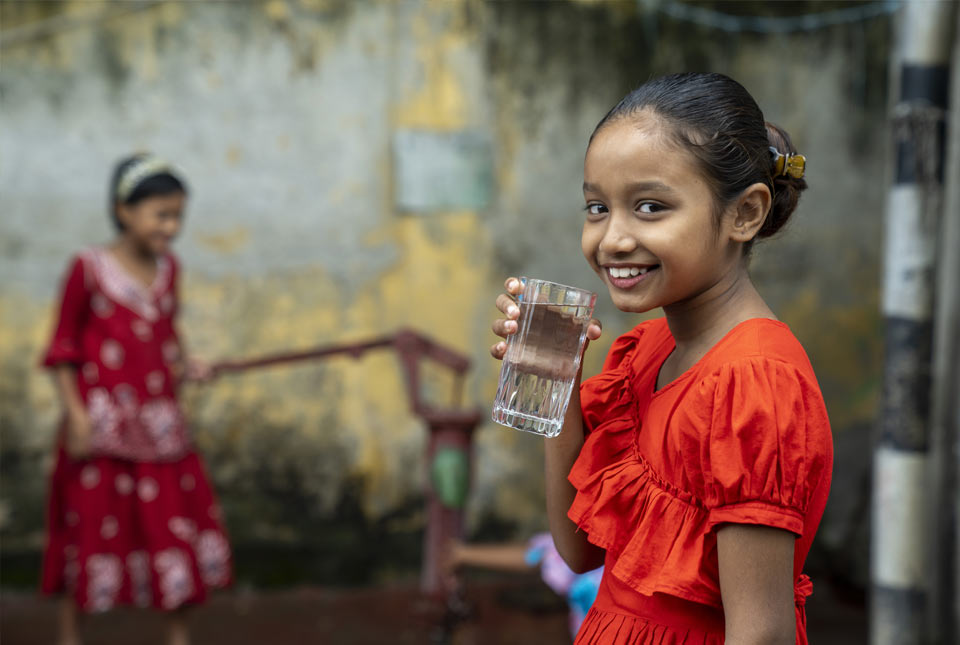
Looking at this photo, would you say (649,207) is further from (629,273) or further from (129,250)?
(129,250)

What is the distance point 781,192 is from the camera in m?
1.33

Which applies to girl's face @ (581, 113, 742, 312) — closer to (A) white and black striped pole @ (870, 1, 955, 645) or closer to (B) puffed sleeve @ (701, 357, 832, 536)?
(B) puffed sleeve @ (701, 357, 832, 536)

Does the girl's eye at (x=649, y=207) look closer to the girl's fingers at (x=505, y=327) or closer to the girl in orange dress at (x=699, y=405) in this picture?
the girl in orange dress at (x=699, y=405)

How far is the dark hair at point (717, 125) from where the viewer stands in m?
1.22

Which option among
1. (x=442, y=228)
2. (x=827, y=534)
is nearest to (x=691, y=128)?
(x=442, y=228)

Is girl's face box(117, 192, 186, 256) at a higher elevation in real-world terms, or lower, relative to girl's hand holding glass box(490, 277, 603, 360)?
higher

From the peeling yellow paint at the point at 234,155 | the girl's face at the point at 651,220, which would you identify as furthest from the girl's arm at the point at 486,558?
the peeling yellow paint at the point at 234,155

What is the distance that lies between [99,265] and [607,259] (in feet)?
8.83

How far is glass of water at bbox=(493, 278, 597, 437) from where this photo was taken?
135 cm

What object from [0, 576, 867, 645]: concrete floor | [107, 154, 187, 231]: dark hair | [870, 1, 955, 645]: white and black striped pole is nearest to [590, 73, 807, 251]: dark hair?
[870, 1, 955, 645]: white and black striped pole

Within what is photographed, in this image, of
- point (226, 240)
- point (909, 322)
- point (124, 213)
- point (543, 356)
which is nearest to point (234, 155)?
point (226, 240)

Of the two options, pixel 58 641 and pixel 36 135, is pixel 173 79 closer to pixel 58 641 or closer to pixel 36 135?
pixel 36 135

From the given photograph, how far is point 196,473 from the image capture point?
3625 mm

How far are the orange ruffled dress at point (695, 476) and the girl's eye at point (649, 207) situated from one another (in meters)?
0.18
